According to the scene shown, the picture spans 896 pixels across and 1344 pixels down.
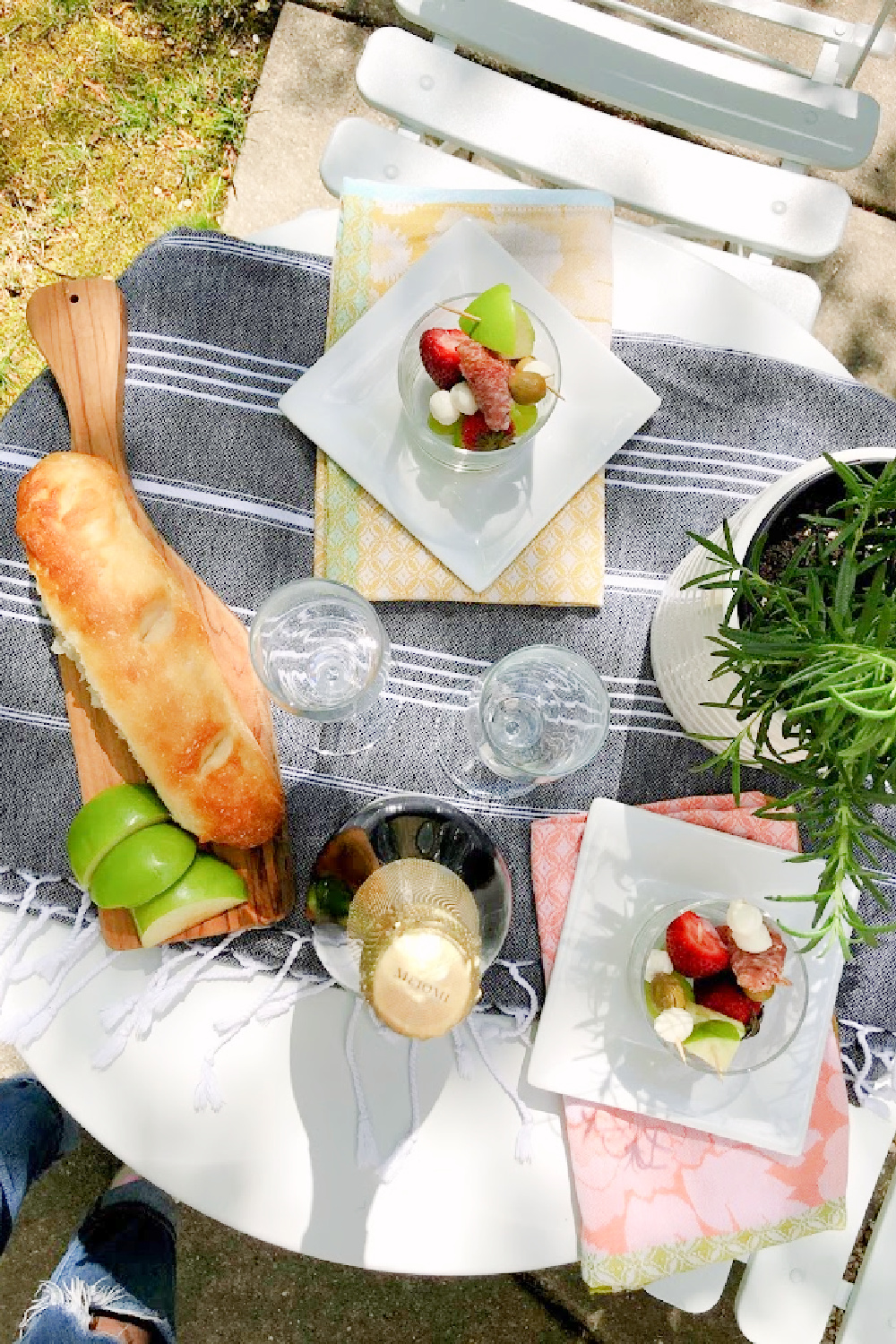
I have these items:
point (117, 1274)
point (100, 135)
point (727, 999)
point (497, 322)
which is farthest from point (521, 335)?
point (117, 1274)

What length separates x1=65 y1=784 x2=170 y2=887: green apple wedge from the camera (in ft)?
3.59

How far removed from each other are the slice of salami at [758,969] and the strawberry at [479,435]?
1.69 ft

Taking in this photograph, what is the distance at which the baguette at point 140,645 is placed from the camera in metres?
1.08

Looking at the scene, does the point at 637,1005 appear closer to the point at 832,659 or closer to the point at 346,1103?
the point at 346,1103

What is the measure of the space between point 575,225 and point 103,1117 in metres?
1.03

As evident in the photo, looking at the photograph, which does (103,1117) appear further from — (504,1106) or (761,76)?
(761,76)

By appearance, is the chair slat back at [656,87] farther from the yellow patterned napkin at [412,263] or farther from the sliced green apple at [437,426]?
the sliced green apple at [437,426]

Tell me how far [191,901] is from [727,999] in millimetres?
506

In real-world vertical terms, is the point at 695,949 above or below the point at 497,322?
below

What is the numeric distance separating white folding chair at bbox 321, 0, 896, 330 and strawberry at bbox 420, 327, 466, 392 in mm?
298

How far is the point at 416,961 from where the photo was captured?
2.77ft

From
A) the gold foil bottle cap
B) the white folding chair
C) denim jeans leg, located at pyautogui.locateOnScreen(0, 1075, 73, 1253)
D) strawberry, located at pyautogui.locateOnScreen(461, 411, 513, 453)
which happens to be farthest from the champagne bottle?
denim jeans leg, located at pyautogui.locateOnScreen(0, 1075, 73, 1253)

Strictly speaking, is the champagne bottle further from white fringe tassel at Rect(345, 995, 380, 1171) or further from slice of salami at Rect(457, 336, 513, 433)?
slice of salami at Rect(457, 336, 513, 433)

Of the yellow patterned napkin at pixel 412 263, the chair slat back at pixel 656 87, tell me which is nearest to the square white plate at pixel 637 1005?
the yellow patterned napkin at pixel 412 263
